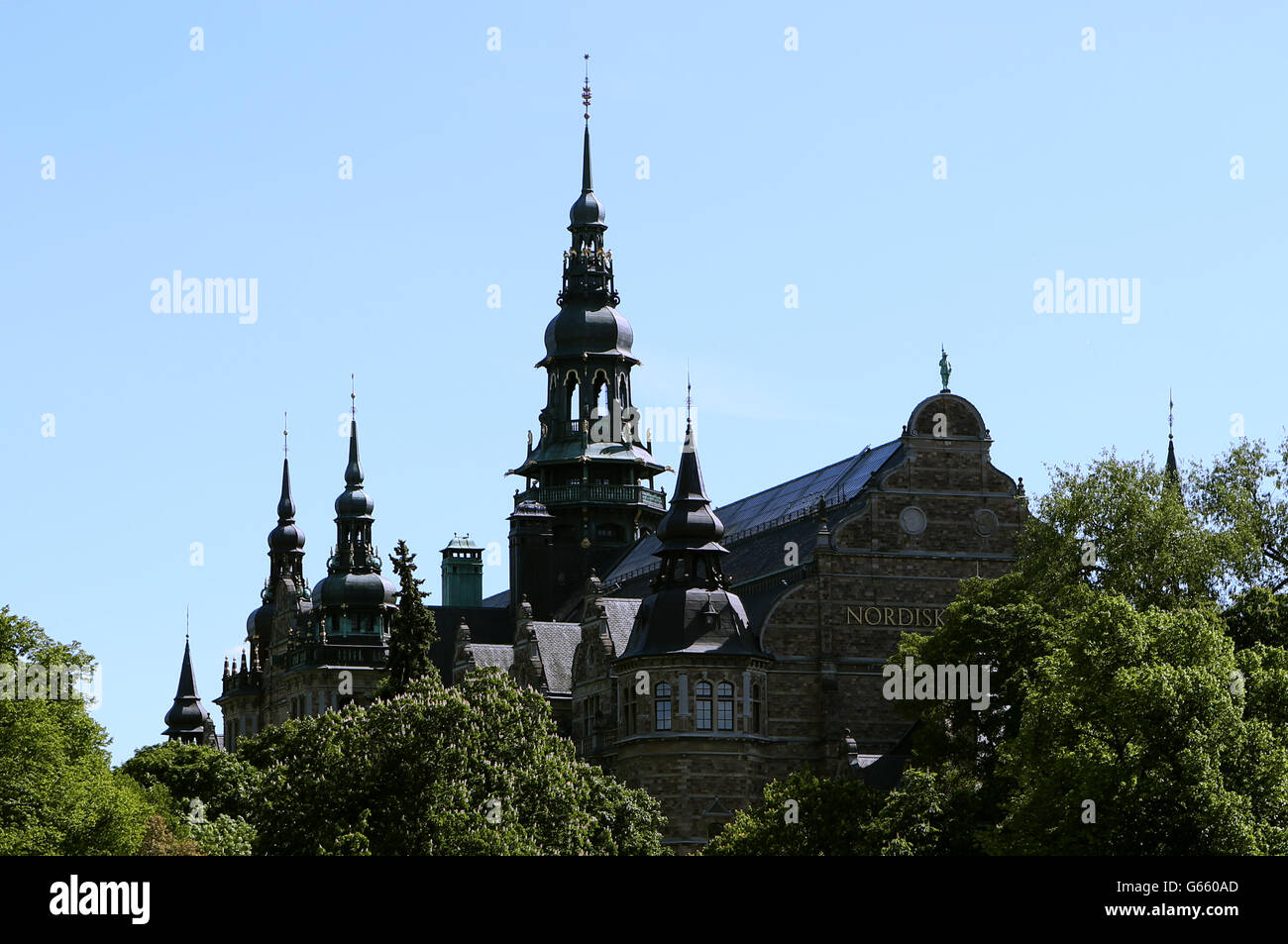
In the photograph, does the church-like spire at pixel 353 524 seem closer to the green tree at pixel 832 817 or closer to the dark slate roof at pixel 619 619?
the dark slate roof at pixel 619 619

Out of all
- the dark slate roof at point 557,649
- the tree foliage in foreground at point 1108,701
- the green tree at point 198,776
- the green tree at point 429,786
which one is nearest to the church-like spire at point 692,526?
the tree foliage in foreground at point 1108,701

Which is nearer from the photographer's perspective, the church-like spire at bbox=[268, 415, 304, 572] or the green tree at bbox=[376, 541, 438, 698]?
the green tree at bbox=[376, 541, 438, 698]

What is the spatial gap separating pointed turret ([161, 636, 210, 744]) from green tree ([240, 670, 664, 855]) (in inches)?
3442

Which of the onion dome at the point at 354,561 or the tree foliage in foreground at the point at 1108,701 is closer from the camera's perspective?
the tree foliage in foreground at the point at 1108,701

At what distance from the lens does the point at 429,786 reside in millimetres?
69312

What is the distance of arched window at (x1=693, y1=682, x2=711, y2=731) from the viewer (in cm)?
9919

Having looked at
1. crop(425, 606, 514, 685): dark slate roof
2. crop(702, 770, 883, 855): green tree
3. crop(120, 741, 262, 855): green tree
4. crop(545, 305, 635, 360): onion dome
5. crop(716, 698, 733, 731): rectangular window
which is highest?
crop(545, 305, 635, 360): onion dome

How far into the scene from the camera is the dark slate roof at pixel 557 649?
118 metres

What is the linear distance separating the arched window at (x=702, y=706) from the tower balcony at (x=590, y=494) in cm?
4064

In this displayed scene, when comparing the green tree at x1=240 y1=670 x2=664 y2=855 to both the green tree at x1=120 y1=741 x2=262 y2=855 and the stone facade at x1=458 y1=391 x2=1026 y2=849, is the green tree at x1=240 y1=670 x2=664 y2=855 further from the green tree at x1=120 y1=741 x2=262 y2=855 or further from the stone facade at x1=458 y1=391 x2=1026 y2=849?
the stone facade at x1=458 y1=391 x2=1026 y2=849

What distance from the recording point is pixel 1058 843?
62.0m

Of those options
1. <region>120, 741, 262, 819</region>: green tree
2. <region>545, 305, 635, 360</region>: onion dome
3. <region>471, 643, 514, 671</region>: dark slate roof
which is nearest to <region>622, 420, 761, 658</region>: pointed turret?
<region>120, 741, 262, 819</region>: green tree
